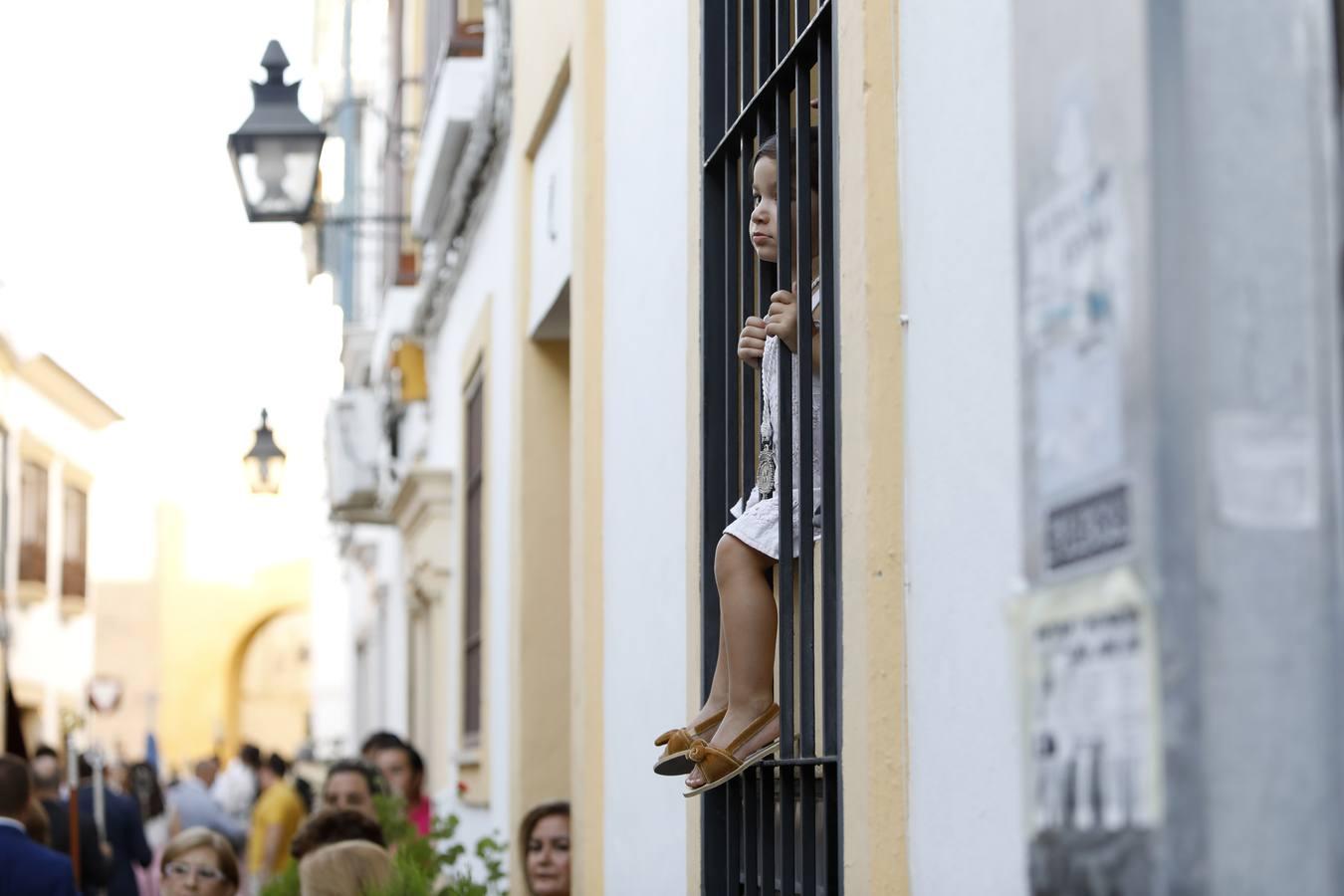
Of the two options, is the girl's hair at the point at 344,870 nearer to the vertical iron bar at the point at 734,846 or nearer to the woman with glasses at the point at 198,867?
the woman with glasses at the point at 198,867

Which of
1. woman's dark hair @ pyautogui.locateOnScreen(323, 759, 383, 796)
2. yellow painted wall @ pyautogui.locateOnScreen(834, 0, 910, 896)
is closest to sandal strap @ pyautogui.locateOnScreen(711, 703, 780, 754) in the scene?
yellow painted wall @ pyautogui.locateOnScreen(834, 0, 910, 896)

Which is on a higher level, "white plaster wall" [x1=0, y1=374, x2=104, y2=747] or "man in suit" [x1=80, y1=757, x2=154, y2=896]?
"white plaster wall" [x1=0, y1=374, x2=104, y2=747]

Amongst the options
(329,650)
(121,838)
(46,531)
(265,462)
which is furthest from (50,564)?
(121,838)

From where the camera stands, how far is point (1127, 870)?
1.65m

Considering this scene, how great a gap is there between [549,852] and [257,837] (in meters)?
5.78

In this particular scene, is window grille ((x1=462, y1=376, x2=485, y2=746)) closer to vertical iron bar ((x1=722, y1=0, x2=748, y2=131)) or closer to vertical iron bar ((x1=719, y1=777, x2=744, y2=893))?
vertical iron bar ((x1=722, y1=0, x2=748, y2=131))

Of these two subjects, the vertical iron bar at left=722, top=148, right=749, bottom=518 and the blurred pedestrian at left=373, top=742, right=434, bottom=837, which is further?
the blurred pedestrian at left=373, top=742, right=434, bottom=837

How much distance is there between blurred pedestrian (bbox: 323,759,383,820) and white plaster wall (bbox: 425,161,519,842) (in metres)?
0.58

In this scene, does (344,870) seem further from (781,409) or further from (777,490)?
(781,409)

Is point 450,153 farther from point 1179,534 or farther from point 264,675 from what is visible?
point 264,675

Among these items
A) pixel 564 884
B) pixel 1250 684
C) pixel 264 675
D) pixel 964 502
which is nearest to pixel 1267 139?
pixel 1250 684

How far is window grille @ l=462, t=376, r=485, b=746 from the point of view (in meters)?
10.8

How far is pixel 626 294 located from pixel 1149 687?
15.6 feet

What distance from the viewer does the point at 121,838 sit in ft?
41.7
